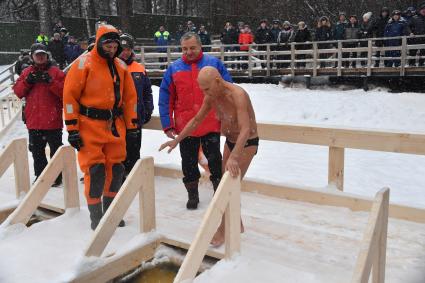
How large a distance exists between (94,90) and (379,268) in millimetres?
2596

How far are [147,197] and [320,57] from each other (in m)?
14.1

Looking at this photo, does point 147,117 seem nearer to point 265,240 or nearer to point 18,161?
point 18,161

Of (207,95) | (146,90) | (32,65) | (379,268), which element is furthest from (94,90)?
(379,268)

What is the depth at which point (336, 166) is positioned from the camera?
480 centimetres

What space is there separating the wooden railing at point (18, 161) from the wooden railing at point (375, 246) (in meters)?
3.81

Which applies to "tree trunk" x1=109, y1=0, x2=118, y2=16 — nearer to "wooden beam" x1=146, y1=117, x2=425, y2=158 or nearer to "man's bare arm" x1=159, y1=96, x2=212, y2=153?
"wooden beam" x1=146, y1=117, x2=425, y2=158

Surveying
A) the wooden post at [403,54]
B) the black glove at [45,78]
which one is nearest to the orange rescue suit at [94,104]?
the black glove at [45,78]

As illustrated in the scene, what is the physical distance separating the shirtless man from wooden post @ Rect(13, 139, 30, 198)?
2.20 meters

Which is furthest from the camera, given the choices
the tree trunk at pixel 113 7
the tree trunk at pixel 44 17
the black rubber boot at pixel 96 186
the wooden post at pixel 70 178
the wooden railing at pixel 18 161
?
the tree trunk at pixel 113 7

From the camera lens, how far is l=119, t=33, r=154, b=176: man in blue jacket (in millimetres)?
5109

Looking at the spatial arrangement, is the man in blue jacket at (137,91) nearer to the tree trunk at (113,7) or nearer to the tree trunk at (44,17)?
the tree trunk at (44,17)

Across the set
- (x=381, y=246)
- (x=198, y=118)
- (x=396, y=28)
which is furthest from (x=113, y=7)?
(x=381, y=246)

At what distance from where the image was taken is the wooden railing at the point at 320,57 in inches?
573

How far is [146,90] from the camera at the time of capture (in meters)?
5.39
